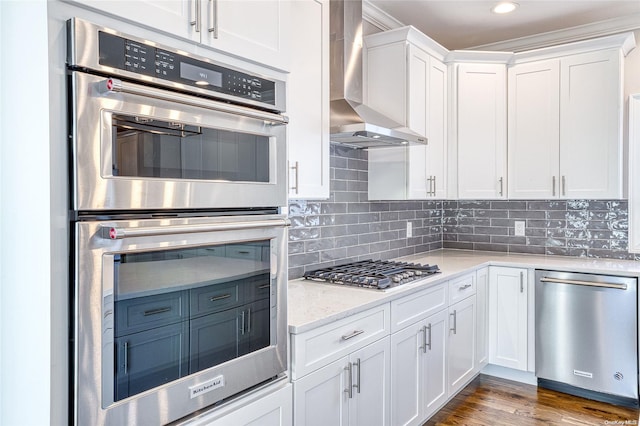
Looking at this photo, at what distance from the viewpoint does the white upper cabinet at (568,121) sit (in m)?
3.19

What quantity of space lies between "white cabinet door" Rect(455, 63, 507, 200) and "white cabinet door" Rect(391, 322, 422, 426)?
1.52 metres

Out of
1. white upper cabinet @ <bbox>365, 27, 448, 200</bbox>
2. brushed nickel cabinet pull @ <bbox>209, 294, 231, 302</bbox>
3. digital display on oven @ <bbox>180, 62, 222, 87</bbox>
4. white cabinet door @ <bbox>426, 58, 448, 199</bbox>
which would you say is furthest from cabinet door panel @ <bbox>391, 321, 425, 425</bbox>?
digital display on oven @ <bbox>180, 62, 222, 87</bbox>

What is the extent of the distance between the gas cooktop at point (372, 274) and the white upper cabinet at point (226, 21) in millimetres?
1224

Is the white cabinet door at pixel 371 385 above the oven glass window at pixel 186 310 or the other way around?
the other way around

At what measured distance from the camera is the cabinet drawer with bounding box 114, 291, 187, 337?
109 centimetres

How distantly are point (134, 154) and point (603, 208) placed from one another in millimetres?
3562

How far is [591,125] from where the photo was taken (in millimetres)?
3270

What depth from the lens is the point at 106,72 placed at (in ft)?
3.44

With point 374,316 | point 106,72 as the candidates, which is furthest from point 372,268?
point 106,72

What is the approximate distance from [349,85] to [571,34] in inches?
84.7

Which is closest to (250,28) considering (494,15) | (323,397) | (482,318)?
(323,397)

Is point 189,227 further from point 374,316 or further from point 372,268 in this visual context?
point 372,268

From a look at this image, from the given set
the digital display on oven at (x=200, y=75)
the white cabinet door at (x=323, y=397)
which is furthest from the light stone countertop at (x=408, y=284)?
the digital display on oven at (x=200, y=75)

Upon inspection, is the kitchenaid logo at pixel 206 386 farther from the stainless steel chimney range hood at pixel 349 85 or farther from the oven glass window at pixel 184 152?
the stainless steel chimney range hood at pixel 349 85
